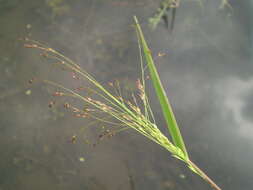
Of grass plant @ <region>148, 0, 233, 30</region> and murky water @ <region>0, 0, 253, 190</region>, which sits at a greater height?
grass plant @ <region>148, 0, 233, 30</region>

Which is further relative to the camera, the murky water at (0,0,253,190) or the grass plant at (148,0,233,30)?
the grass plant at (148,0,233,30)

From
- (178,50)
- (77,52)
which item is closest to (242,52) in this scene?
(178,50)

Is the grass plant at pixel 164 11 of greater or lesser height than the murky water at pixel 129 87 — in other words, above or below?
above

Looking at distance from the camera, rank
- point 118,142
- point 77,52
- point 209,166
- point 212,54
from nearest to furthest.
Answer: point 209,166 < point 118,142 < point 212,54 < point 77,52

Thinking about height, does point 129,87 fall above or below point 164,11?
below

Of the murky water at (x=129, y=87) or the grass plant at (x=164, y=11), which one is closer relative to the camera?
the murky water at (x=129, y=87)

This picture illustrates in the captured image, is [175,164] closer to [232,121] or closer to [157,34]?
[232,121]

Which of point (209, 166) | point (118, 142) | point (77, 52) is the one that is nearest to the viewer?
point (209, 166)

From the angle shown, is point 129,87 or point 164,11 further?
point 164,11
